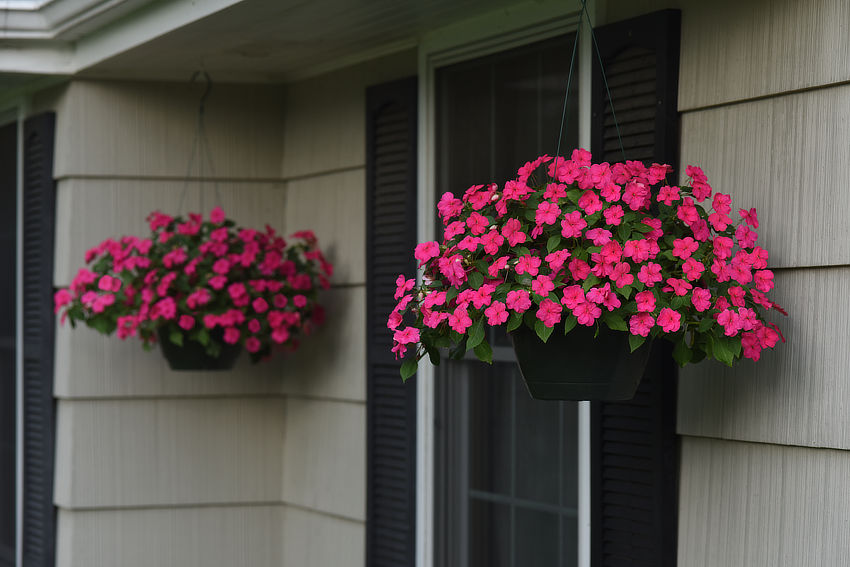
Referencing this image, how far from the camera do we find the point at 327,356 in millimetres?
3516

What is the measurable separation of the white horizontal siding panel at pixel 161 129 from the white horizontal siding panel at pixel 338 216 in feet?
0.64

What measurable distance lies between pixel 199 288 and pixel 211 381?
546mm

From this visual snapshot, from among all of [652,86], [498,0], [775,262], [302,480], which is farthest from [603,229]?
[302,480]

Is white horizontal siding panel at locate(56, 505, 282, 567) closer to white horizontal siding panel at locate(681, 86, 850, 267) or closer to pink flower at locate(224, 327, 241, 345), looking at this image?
pink flower at locate(224, 327, 241, 345)

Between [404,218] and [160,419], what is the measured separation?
1.08 metres

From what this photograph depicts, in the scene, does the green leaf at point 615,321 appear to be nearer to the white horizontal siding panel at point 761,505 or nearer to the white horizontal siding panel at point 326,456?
the white horizontal siding panel at point 761,505

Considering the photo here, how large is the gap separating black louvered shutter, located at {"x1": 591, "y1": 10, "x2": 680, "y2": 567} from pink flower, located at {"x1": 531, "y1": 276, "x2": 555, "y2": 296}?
483 mm

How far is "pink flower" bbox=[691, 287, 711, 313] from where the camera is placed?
1947 millimetres

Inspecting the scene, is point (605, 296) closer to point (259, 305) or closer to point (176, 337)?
point (259, 305)

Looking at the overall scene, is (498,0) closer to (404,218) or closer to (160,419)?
(404,218)

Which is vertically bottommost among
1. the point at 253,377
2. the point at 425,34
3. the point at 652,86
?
the point at 253,377

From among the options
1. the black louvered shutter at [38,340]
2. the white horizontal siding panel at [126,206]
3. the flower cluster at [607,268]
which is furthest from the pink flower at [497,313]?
the black louvered shutter at [38,340]

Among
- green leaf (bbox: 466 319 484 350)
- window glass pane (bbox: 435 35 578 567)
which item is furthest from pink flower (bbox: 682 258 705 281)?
window glass pane (bbox: 435 35 578 567)

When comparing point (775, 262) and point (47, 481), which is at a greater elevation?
point (775, 262)
